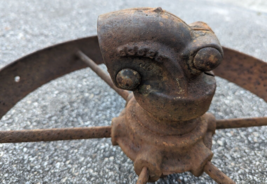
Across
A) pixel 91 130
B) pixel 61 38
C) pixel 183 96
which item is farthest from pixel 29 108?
pixel 183 96

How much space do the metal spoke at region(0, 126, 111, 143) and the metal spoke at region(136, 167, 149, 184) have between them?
19 cm

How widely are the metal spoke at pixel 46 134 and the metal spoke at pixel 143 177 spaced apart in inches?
7.7

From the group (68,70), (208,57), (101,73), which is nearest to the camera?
(208,57)

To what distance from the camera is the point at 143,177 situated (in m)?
0.64

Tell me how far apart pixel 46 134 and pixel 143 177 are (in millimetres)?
341

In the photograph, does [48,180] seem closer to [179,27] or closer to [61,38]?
[179,27]

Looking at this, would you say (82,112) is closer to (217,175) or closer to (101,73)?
(101,73)

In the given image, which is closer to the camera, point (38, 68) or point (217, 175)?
point (217, 175)

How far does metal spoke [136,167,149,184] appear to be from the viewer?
629 millimetres

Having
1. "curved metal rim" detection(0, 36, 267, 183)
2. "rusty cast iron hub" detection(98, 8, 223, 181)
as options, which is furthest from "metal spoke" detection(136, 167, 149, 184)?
"curved metal rim" detection(0, 36, 267, 183)

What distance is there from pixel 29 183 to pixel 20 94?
1.25 ft

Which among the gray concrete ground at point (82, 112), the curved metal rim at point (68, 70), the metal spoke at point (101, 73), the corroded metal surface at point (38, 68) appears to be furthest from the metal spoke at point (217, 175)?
the corroded metal surface at point (38, 68)

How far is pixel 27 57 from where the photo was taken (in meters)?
0.91

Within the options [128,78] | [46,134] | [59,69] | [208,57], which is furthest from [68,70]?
[208,57]
